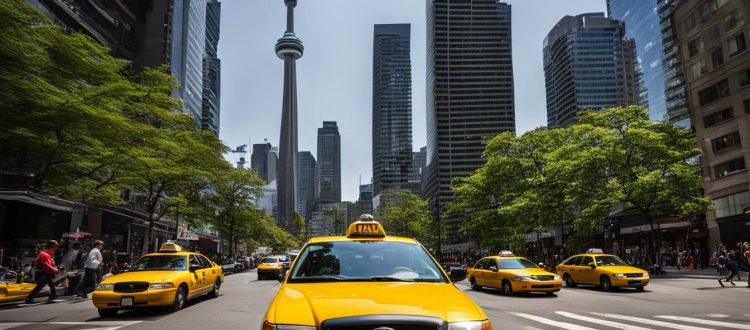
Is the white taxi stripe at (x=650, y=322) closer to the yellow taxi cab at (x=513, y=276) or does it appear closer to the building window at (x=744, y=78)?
the yellow taxi cab at (x=513, y=276)

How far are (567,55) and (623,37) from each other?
19689 mm

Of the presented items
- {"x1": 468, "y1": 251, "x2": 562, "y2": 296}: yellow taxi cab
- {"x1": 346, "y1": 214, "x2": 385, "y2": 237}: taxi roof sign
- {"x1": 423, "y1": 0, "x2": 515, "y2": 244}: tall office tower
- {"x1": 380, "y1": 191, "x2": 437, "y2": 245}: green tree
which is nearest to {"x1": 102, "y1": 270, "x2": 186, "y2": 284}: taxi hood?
Result: {"x1": 346, "y1": 214, "x2": 385, "y2": 237}: taxi roof sign

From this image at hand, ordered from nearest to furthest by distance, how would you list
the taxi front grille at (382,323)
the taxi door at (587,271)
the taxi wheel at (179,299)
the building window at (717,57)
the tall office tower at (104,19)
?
the taxi front grille at (382,323), the taxi wheel at (179,299), the taxi door at (587,271), the building window at (717,57), the tall office tower at (104,19)

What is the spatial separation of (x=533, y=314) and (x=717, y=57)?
133 feet

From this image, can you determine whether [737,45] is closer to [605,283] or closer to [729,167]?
[729,167]

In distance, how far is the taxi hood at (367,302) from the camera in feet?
11.9

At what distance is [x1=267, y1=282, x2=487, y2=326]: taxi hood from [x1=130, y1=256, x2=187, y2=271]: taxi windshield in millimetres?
9180

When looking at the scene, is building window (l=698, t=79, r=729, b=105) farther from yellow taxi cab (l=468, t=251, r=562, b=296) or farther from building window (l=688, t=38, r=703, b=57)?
yellow taxi cab (l=468, t=251, r=562, b=296)

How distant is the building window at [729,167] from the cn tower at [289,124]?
124377 millimetres

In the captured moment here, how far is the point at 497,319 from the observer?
34.2 feet

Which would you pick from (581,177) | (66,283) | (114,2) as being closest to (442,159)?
(114,2)

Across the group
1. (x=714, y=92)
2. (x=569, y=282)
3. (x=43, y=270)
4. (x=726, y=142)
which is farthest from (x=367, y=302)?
(x=714, y=92)

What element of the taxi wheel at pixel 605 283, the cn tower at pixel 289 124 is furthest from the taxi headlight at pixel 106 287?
the cn tower at pixel 289 124

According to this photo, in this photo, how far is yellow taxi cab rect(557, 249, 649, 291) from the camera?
17328 millimetres
